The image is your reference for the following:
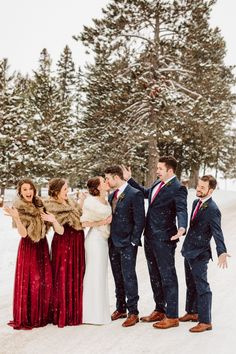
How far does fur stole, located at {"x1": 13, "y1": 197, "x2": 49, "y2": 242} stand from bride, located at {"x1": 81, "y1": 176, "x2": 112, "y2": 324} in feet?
1.93

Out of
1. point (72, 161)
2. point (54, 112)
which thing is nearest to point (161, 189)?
point (72, 161)

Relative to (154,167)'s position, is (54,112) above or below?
above

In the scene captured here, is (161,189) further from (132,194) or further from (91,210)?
(91,210)

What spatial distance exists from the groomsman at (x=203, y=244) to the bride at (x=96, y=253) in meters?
1.14

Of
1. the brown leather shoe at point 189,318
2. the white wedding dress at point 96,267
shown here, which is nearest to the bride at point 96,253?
the white wedding dress at point 96,267

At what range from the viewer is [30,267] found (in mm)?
5941

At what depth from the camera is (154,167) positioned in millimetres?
22766

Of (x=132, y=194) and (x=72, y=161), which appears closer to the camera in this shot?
(x=132, y=194)

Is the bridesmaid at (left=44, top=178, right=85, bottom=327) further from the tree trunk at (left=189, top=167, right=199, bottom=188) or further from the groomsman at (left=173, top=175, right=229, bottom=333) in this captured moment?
the tree trunk at (left=189, top=167, right=199, bottom=188)

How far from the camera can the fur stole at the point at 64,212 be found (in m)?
6.14

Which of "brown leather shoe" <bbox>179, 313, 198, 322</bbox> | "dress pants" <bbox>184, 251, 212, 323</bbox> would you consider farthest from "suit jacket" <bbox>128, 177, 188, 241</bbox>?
"brown leather shoe" <bbox>179, 313, 198, 322</bbox>

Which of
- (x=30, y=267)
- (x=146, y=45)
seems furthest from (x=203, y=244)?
(x=146, y=45)

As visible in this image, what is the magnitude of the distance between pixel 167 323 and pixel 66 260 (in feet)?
5.12

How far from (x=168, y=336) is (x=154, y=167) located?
17369mm
